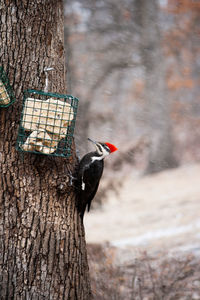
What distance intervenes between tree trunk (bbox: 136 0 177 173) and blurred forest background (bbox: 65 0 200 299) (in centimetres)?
3

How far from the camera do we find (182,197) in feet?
31.4

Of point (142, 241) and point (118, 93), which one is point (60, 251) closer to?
point (142, 241)

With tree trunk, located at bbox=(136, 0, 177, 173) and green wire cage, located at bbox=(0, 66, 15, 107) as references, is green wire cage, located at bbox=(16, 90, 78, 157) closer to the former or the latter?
green wire cage, located at bbox=(0, 66, 15, 107)

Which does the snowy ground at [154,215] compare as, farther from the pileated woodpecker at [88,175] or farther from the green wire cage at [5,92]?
the green wire cage at [5,92]

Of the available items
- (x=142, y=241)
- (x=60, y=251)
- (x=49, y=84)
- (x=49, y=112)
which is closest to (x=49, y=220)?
(x=60, y=251)

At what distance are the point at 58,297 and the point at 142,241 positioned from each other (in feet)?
14.9

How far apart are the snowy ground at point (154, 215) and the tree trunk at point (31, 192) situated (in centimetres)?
389

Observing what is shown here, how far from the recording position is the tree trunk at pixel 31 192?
2.91 meters

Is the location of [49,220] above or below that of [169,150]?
below

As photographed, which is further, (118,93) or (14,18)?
(118,93)

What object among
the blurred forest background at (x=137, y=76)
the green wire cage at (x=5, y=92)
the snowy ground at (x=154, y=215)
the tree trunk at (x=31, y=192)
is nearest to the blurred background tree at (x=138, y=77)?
the blurred forest background at (x=137, y=76)

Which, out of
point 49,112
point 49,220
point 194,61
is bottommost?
point 49,220

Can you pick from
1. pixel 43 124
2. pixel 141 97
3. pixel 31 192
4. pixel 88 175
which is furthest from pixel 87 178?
pixel 141 97

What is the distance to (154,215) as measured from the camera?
344 inches
